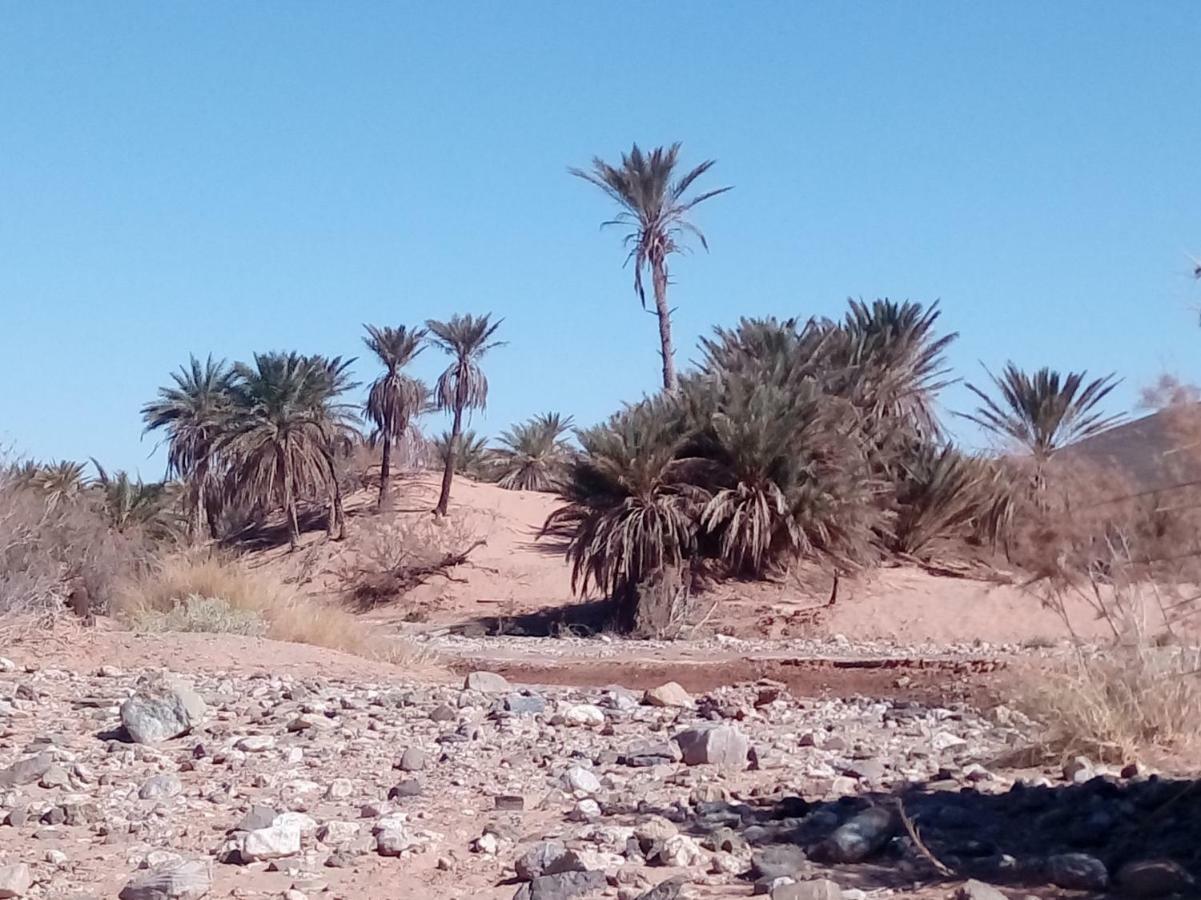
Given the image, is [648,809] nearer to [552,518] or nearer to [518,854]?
[518,854]

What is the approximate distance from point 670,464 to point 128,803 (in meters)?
16.4

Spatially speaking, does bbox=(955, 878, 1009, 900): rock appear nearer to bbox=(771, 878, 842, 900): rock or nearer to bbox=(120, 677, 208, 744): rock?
bbox=(771, 878, 842, 900): rock

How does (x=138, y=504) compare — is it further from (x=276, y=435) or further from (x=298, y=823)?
(x=298, y=823)

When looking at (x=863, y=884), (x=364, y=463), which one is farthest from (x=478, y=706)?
(x=364, y=463)

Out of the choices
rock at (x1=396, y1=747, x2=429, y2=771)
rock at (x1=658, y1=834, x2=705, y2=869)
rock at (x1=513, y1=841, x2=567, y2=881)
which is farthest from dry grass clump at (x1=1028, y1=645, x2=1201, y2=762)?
rock at (x1=396, y1=747, x2=429, y2=771)

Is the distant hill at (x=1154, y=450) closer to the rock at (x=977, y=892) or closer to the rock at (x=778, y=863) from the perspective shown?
the rock at (x=977, y=892)

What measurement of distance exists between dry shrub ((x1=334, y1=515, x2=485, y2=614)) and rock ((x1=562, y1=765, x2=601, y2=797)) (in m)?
25.7

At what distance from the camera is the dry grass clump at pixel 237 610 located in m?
15.5

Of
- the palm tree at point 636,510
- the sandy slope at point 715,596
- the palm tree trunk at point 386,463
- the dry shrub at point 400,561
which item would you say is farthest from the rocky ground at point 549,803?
the palm tree trunk at point 386,463

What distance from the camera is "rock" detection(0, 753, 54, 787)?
811 centimetres

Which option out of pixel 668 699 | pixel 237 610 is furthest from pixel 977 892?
pixel 237 610

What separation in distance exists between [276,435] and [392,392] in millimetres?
4270

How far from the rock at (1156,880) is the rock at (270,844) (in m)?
3.53

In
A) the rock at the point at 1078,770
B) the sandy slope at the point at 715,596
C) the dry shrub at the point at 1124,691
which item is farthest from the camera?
the sandy slope at the point at 715,596
